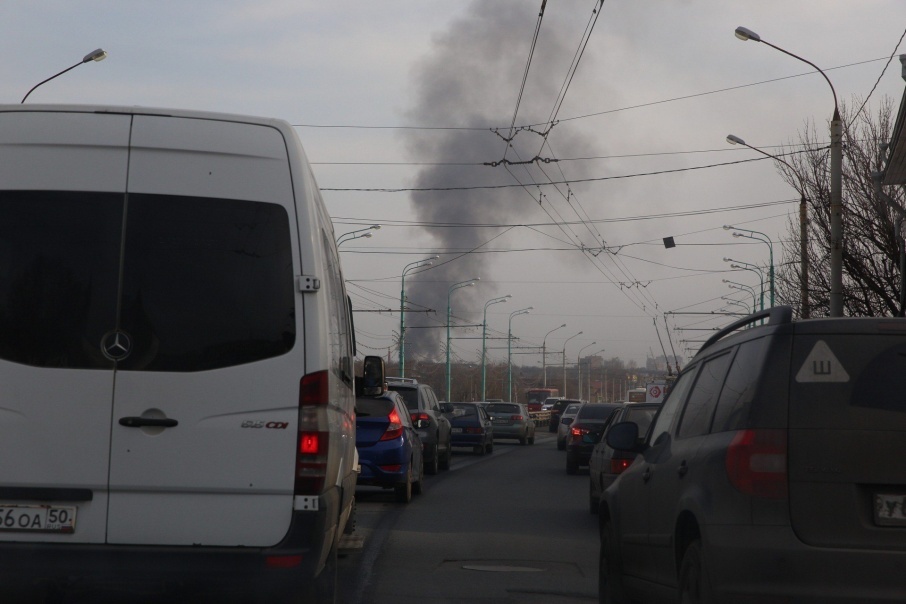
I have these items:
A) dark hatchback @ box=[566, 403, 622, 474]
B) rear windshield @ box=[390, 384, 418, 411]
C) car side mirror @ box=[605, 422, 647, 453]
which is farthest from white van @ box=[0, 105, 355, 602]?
dark hatchback @ box=[566, 403, 622, 474]

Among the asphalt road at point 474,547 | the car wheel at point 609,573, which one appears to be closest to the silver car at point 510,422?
the asphalt road at point 474,547

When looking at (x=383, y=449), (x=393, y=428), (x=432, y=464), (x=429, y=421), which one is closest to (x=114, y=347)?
(x=383, y=449)

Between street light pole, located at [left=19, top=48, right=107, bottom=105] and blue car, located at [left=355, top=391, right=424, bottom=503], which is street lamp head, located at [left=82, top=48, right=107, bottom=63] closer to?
street light pole, located at [left=19, top=48, right=107, bottom=105]

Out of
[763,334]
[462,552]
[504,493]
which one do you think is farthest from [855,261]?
[763,334]

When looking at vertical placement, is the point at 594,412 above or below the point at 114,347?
below

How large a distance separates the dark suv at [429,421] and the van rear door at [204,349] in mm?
12570

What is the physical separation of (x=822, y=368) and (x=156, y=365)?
278 centimetres

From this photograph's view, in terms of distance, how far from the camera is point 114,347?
4855 mm

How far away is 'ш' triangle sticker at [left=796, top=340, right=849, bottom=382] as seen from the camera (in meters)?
4.52

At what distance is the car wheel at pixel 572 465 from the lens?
2302 cm

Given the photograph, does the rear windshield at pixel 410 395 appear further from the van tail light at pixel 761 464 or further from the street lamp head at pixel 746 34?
the van tail light at pixel 761 464

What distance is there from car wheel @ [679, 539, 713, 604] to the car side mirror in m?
1.40

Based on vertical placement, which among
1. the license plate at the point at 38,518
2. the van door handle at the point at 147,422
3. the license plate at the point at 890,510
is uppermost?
the van door handle at the point at 147,422

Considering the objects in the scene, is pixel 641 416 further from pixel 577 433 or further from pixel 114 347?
pixel 114 347
